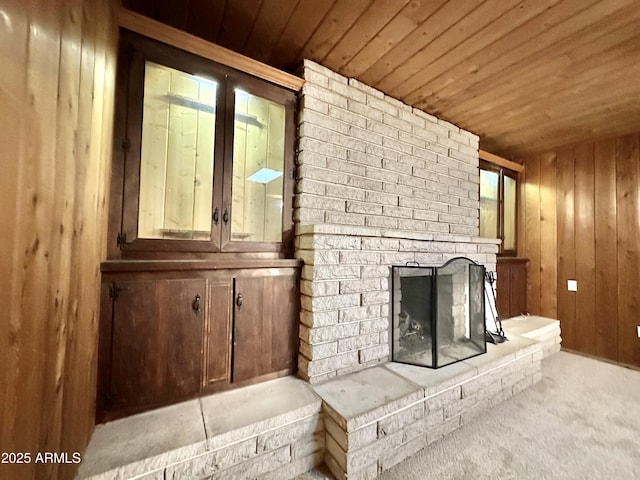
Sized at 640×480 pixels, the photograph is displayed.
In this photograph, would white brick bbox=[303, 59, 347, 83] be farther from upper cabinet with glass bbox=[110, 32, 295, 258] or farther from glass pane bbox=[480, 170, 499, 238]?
glass pane bbox=[480, 170, 499, 238]

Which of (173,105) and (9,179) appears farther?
(173,105)

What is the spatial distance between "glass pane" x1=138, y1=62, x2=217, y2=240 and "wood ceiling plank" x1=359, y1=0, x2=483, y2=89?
1.13 metres

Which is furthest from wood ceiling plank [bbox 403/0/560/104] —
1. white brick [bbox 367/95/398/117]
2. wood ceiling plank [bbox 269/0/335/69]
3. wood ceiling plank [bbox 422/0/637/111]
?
wood ceiling plank [bbox 269/0/335/69]

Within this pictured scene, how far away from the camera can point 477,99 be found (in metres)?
2.30

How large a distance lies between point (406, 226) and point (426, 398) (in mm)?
1283

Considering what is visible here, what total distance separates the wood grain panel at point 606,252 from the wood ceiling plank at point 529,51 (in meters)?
1.97

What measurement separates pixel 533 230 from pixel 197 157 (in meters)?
4.02

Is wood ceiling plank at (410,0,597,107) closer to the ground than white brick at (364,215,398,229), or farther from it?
farther from it

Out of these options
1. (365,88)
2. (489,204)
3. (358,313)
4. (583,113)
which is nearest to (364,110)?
(365,88)

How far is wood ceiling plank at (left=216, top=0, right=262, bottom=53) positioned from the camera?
58.4 inches

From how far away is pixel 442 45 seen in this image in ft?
5.55

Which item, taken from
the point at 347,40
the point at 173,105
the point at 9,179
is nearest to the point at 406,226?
the point at 347,40

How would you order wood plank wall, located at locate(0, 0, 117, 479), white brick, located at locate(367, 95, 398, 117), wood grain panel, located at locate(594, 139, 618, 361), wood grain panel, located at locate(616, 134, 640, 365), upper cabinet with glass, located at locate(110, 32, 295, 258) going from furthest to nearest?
wood grain panel, located at locate(594, 139, 618, 361) → wood grain panel, located at locate(616, 134, 640, 365) → white brick, located at locate(367, 95, 398, 117) → upper cabinet with glass, located at locate(110, 32, 295, 258) → wood plank wall, located at locate(0, 0, 117, 479)

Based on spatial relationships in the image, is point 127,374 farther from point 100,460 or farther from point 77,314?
point 77,314
